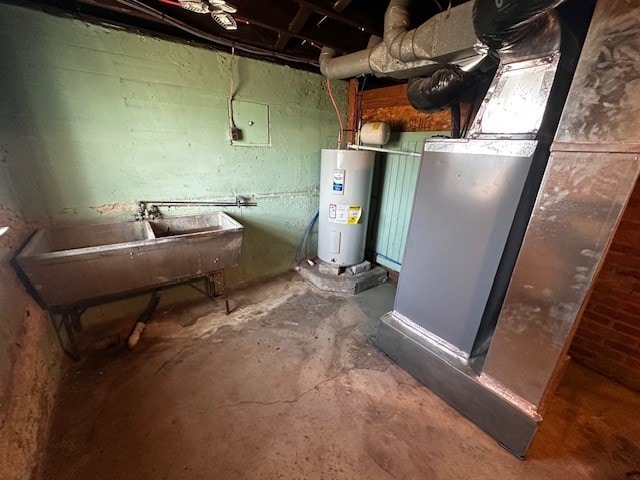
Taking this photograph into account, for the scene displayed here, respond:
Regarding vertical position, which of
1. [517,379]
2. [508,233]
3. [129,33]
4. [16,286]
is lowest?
[517,379]

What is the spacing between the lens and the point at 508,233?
1240 mm

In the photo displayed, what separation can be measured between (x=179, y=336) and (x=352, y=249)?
178cm

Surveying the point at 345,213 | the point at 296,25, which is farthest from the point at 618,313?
the point at 296,25

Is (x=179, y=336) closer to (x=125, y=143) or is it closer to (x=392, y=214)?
(x=125, y=143)

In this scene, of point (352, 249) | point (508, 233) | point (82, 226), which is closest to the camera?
point (508, 233)

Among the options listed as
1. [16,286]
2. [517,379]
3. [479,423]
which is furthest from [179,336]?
[517,379]

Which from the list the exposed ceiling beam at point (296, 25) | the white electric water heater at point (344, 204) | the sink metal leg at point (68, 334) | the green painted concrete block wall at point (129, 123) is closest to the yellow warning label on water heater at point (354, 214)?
the white electric water heater at point (344, 204)

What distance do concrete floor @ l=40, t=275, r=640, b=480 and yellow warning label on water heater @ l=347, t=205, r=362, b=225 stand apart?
1.19 meters

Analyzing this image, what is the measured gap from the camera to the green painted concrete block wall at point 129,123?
1.56m

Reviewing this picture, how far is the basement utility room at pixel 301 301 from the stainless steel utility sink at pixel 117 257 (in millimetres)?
15

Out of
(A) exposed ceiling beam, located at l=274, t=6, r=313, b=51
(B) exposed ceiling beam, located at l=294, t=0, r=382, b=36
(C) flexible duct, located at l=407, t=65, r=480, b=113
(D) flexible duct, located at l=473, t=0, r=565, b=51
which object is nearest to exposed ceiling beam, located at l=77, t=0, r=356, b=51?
(A) exposed ceiling beam, located at l=274, t=6, r=313, b=51

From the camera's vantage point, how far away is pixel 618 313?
1.70 metres

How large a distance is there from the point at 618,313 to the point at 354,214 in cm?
202

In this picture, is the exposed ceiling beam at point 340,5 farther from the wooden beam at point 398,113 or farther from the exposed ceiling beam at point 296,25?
the wooden beam at point 398,113
